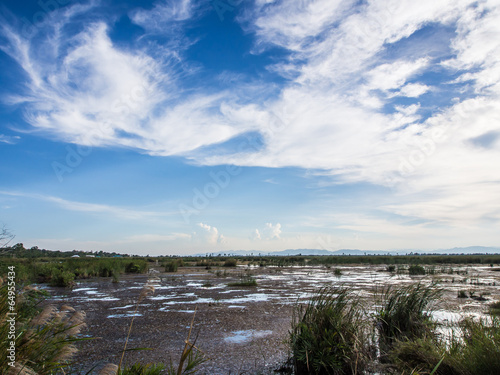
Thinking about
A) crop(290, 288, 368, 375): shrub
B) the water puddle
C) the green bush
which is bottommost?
the green bush

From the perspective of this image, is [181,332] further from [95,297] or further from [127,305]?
[95,297]

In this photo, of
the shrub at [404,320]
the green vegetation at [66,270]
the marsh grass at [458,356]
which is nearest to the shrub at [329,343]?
the marsh grass at [458,356]

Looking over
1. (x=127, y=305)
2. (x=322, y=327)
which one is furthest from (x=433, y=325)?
(x=127, y=305)

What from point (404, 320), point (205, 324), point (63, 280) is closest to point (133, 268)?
point (63, 280)

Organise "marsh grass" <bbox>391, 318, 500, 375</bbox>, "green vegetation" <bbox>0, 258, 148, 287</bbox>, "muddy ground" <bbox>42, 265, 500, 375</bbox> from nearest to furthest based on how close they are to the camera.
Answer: "marsh grass" <bbox>391, 318, 500, 375</bbox> < "muddy ground" <bbox>42, 265, 500, 375</bbox> < "green vegetation" <bbox>0, 258, 148, 287</bbox>

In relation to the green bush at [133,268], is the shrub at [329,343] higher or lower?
higher

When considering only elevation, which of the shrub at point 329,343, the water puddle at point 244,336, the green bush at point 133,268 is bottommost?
the green bush at point 133,268

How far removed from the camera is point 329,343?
5.96 m

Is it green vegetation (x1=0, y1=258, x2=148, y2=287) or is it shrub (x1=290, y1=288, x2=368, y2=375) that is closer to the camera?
shrub (x1=290, y1=288, x2=368, y2=375)

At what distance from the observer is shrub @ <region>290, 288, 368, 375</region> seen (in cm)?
586

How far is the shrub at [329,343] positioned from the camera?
5.86 m

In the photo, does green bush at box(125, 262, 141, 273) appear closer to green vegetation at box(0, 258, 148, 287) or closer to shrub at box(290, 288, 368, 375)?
green vegetation at box(0, 258, 148, 287)

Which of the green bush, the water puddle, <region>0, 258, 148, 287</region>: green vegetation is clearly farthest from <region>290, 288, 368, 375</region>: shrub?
the green bush

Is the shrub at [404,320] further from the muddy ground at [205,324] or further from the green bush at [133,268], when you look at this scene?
the green bush at [133,268]
